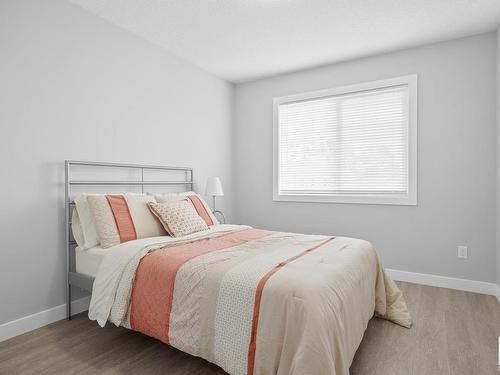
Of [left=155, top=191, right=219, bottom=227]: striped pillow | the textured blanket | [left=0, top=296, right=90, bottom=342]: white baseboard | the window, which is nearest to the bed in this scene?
the textured blanket

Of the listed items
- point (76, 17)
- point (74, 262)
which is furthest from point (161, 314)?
point (76, 17)

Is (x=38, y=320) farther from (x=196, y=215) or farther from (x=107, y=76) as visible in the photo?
(x=107, y=76)

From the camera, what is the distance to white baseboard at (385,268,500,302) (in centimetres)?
306

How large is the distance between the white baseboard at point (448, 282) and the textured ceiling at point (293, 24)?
8.22 feet

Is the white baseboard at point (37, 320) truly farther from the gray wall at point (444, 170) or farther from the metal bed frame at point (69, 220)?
the gray wall at point (444, 170)

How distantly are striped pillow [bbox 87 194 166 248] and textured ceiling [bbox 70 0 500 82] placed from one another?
65.6 inches

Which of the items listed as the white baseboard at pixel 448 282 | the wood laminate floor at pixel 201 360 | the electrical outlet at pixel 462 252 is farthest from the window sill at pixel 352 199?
the wood laminate floor at pixel 201 360

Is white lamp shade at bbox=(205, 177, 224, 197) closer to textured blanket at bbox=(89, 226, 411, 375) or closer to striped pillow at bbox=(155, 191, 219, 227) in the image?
striped pillow at bbox=(155, 191, 219, 227)

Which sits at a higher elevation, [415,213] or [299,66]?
[299,66]

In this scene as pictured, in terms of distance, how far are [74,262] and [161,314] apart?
1.24 m

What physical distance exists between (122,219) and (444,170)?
3214mm

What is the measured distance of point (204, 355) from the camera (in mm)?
1647

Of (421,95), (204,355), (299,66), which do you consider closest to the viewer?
(204,355)

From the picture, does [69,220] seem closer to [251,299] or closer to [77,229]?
[77,229]
